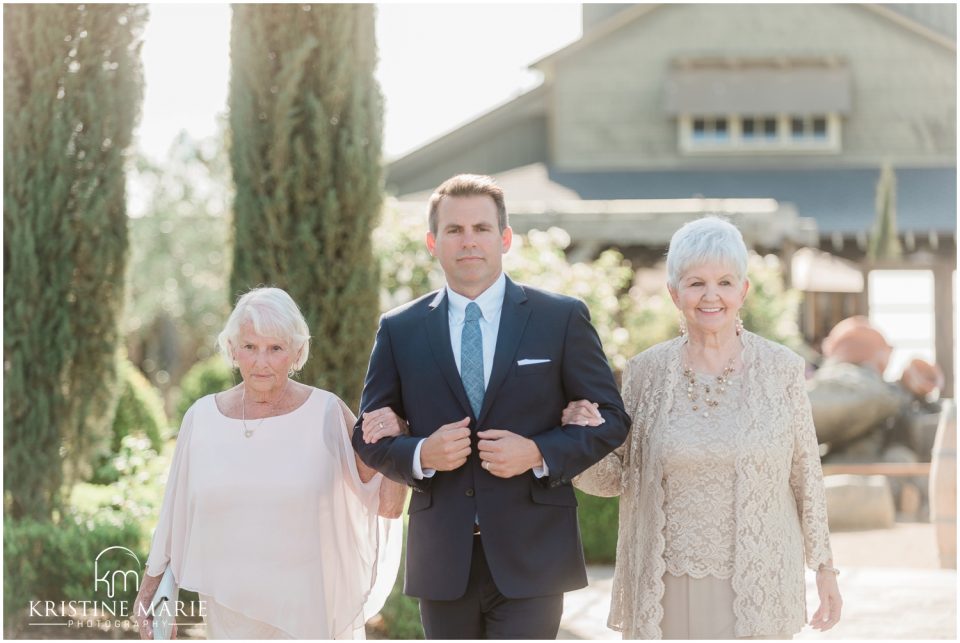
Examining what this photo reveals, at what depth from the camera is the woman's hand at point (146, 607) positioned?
12.7 ft

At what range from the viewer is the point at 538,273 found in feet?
37.7

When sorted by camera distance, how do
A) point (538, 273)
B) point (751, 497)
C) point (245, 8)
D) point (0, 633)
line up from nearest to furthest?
point (751, 497) < point (0, 633) < point (245, 8) < point (538, 273)

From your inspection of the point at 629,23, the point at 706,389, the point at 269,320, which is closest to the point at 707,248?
the point at 706,389

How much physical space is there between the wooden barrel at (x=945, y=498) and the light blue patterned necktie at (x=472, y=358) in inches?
238

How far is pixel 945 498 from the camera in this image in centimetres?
873

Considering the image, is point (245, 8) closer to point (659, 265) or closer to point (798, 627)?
point (798, 627)

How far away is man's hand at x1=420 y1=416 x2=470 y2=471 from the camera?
11.5 ft

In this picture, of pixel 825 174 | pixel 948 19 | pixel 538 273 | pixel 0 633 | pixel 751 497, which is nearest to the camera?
pixel 751 497

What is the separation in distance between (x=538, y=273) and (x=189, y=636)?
18.5ft

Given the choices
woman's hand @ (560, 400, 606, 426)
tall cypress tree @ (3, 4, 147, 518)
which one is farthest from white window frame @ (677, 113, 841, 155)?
woman's hand @ (560, 400, 606, 426)

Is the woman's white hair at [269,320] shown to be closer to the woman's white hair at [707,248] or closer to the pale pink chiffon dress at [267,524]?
the pale pink chiffon dress at [267,524]

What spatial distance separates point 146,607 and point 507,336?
1.52m

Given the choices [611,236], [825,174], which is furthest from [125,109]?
[825,174]

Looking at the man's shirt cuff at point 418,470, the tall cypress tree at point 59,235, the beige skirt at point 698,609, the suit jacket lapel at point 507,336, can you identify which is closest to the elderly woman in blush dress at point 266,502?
the man's shirt cuff at point 418,470
